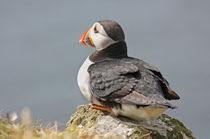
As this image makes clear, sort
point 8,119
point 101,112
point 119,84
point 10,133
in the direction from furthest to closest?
point 101,112 → point 119,84 → point 8,119 → point 10,133

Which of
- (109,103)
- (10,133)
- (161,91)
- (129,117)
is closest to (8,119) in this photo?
(10,133)

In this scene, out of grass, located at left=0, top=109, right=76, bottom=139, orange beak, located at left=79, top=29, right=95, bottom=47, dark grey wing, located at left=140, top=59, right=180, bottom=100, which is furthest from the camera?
orange beak, located at left=79, top=29, right=95, bottom=47

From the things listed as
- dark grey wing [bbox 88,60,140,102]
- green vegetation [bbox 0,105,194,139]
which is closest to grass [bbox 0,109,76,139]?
green vegetation [bbox 0,105,194,139]

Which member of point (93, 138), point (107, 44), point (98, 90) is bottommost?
point (93, 138)

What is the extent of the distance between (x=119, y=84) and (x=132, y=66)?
1.68 feet

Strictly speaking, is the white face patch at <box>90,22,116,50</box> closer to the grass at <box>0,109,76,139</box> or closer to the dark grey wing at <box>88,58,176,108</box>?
the dark grey wing at <box>88,58,176,108</box>

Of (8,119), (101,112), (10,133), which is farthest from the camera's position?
(101,112)

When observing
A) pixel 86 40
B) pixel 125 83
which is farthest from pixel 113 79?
pixel 86 40

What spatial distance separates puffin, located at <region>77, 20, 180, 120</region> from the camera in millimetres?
6117

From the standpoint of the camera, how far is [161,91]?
6570mm

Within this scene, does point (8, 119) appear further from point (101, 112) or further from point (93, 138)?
point (101, 112)

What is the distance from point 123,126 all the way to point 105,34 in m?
1.96

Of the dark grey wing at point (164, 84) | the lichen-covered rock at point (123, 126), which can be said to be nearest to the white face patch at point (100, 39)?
the dark grey wing at point (164, 84)

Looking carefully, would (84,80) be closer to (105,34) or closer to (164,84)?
(105,34)
